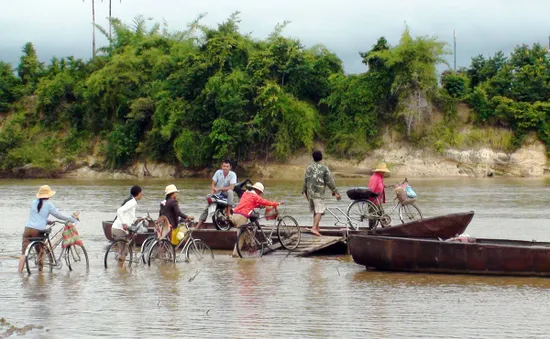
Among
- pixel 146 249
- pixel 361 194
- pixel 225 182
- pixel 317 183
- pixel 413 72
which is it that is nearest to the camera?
pixel 146 249

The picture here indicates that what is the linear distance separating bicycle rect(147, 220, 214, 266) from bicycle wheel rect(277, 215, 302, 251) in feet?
Result: 5.00

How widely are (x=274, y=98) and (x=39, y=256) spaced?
36622 millimetres

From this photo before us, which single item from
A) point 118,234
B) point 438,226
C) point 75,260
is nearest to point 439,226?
point 438,226

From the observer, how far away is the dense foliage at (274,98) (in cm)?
5047

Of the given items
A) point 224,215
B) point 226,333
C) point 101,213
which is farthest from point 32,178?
point 226,333

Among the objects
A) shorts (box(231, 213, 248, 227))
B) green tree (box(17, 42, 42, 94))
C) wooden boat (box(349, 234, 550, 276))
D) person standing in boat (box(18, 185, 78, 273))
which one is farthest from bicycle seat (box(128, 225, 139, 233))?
green tree (box(17, 42, 42, 94))

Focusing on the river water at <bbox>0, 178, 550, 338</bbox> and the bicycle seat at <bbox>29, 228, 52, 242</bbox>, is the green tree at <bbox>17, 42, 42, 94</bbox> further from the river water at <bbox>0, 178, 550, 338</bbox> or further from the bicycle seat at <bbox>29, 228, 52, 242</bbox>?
the bicycle seat at <bbox>29, 228, 52, 242</bbox>

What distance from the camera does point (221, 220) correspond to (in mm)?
18609

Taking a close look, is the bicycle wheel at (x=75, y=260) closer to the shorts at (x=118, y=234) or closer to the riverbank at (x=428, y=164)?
the shorts at (x=118, y=234)

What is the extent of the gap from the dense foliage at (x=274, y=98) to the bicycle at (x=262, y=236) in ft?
109

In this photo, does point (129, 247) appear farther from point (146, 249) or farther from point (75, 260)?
point (75, 260)

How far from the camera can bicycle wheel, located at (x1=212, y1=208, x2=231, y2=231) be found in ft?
60.8

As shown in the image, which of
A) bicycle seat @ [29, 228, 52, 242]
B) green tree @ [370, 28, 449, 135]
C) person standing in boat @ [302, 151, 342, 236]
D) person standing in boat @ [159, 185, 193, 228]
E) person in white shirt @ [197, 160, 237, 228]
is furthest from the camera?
green tree @ [370, 28, 449, 135]

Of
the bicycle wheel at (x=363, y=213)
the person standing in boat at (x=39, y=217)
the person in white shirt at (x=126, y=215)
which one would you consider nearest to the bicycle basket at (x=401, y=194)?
the bicycle wheel at (x=363, y=213)
